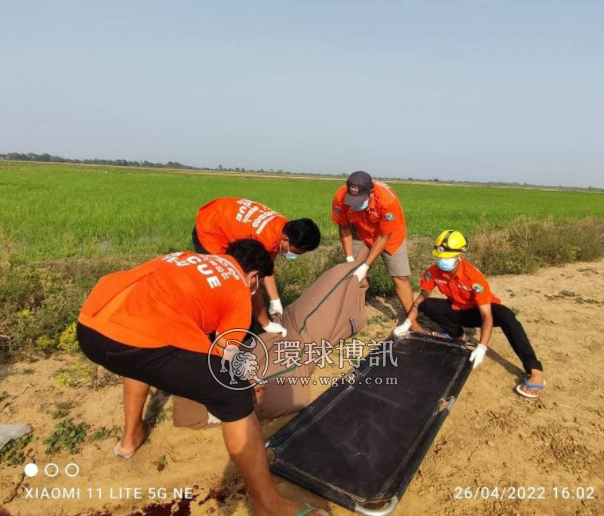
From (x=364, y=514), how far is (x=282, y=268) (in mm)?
3388

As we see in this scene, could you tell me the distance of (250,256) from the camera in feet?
6.34

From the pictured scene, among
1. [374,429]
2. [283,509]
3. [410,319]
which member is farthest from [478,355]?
[283,509]

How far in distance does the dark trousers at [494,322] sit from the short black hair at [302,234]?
1.32 metres

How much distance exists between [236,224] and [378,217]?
1.43 meters

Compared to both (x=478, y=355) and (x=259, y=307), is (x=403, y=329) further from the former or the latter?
(x=259, y=307)

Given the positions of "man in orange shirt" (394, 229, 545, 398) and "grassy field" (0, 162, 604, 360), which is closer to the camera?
"man in orange shirt" (394, 229, 545, 398)

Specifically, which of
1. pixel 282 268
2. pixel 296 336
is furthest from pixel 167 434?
pixel 282 268

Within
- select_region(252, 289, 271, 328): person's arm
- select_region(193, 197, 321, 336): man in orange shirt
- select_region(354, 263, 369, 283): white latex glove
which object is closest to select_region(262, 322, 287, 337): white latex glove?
select_region(193, 197, 321, 336): man in orange shirt

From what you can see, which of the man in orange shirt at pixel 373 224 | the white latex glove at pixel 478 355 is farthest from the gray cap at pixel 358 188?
the white latex glove at pixel 478 355

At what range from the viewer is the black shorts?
1.60 m

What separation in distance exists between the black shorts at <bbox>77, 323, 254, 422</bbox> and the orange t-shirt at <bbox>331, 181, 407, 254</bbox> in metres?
2.46

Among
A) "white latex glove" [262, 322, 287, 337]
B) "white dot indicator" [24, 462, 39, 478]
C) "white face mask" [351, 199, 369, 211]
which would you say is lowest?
"white dot indicator" [24, 462, 39, 478]

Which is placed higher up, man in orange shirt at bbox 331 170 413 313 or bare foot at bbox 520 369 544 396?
man in orange shirt at bbox 331 170 413 313

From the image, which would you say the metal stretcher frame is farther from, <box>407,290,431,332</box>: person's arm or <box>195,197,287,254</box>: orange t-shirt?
<box>195,197,287,254</box>: orange t-shirt
